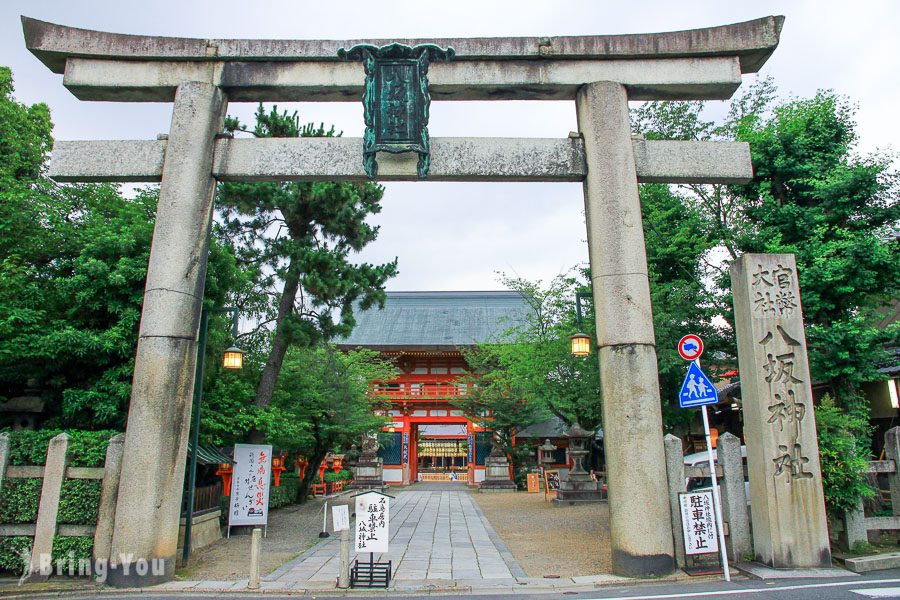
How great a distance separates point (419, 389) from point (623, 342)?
74.2 feet

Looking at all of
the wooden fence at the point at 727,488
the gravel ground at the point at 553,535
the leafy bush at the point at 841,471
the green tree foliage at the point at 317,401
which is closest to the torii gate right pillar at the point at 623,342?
the wooden fence at the point at 727,488

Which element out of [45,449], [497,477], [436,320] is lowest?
[497,477]

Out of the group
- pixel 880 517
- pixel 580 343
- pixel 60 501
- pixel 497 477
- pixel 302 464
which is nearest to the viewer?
pixel 60 501

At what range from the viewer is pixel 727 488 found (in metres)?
7.16

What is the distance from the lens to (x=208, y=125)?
7.69m

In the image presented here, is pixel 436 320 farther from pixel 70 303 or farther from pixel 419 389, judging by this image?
pixel 70 303

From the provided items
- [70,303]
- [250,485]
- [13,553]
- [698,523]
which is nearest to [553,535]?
[698,523]

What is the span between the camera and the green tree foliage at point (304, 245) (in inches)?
476

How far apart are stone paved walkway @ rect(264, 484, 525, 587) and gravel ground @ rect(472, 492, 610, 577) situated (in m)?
0.32

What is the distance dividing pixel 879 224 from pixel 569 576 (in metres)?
8.45

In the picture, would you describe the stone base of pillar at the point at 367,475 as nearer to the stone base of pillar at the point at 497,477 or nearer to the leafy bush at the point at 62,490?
the stone base of pillar at the point at 497,477

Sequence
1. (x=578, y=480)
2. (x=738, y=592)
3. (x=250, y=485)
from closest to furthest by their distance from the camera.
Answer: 1. (x=738, y=592)
2. (x=250, y=485)
3. (x=578, y=480)

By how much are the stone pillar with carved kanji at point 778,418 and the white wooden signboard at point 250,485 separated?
8448 millimetres

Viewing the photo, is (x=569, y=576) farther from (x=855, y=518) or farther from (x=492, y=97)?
(x=492, y=97)
